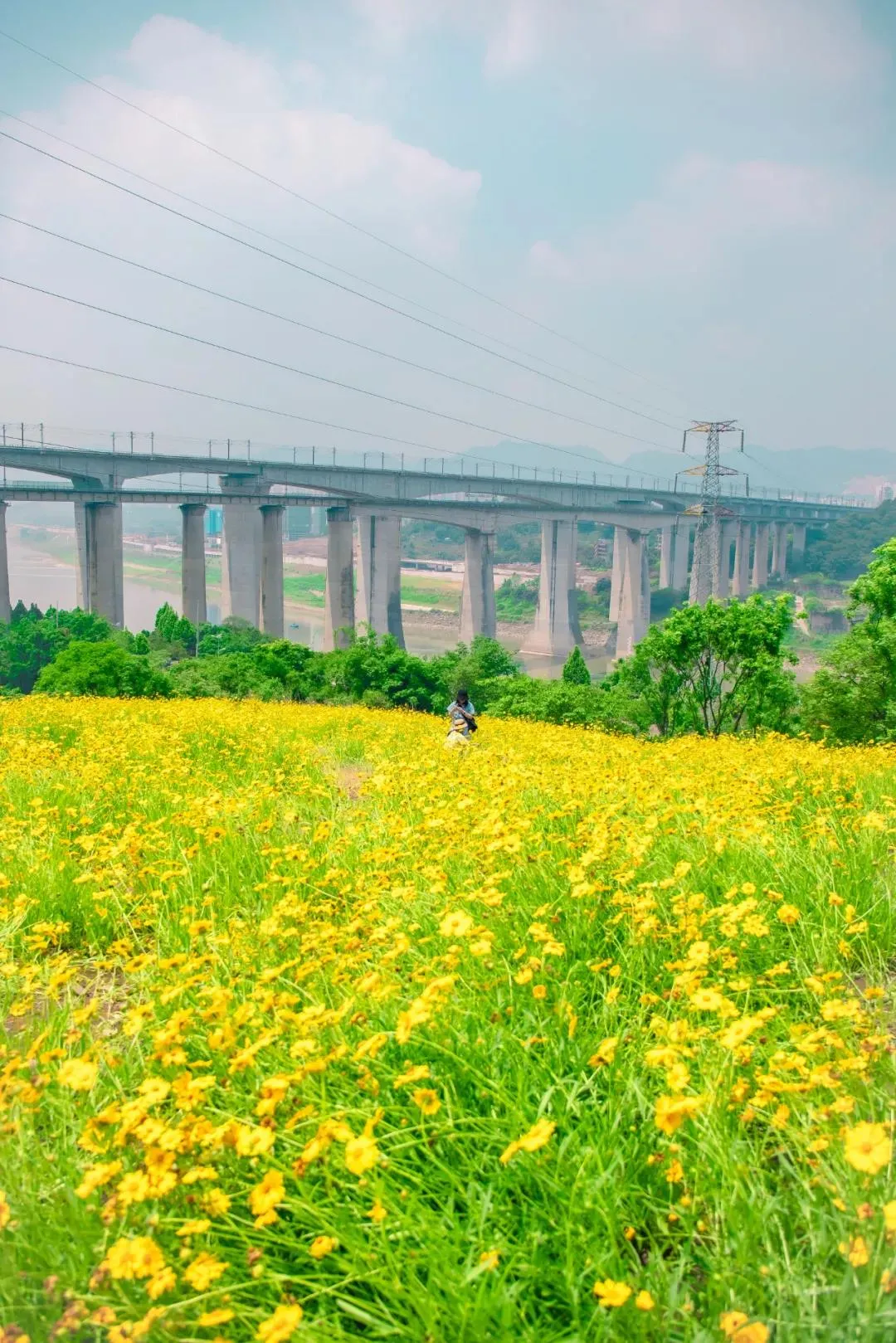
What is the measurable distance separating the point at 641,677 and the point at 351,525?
4224cm

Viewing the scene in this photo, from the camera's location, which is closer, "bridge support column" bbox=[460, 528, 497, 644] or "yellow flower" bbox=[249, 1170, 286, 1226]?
"yellow flower" bbox=[249, 1170, 286, 1226]

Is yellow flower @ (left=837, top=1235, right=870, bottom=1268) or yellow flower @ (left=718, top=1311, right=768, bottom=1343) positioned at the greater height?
yellow flower @ (left=837, top=1235, right=870, bottom=1268)

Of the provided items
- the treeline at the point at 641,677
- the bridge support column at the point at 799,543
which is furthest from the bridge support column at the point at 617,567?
→ the bridge support column at the point at 799,543

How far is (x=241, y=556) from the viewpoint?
218 feet

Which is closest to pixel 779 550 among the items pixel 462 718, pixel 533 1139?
pixel 462 718

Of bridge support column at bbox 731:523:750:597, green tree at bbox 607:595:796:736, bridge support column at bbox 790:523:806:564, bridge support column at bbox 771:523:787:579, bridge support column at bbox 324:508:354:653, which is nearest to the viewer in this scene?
green tree at bbox 607:595:796:736

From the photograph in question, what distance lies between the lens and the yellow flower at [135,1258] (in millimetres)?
1996

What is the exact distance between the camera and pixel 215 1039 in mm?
2637

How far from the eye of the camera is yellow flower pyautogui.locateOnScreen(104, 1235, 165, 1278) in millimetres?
1996

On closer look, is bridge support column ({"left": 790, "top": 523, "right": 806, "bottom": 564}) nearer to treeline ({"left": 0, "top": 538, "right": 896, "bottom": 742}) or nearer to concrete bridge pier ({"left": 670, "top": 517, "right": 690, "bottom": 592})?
concrete bridge pier ({"left": 670, "top": 517, "right": 690, "bottom": 592})

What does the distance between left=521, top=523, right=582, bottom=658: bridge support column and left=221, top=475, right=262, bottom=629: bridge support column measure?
3173 centimetres

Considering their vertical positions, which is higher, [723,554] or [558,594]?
[723,554]

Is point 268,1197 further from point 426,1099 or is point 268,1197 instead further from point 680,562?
point 680,562

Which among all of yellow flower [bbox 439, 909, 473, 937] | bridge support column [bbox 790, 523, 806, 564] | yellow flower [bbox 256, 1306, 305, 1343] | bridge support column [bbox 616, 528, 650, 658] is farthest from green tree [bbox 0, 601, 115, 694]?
bridge support column [bbox 790, 523, 806, 564]
